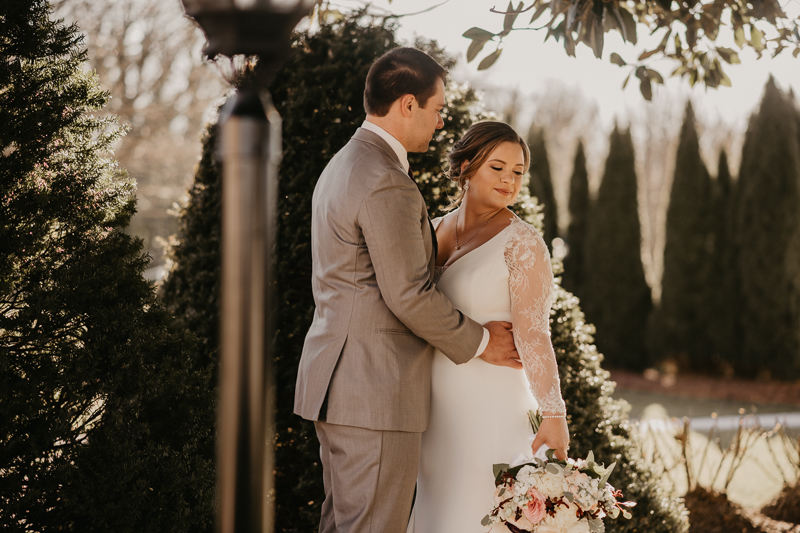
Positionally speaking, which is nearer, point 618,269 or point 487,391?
point 487,391

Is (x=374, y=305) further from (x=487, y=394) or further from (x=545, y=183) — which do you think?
(x=545, y=183)

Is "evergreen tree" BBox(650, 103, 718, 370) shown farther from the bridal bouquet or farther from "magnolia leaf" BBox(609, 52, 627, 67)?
the bridal bouquet

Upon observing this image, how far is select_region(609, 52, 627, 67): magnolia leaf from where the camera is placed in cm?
421

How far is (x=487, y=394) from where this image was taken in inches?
114

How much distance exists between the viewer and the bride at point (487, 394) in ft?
9.24

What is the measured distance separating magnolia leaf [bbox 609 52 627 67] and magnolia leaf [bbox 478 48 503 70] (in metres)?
0.76

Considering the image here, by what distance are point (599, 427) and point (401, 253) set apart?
6.65 feet

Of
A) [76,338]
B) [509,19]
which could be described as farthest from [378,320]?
[509,19]

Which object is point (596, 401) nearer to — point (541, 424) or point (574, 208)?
point (541, 424)

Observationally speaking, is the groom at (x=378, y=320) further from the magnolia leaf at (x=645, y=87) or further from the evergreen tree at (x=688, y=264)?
the evergreen tree at (x=688, y=264)

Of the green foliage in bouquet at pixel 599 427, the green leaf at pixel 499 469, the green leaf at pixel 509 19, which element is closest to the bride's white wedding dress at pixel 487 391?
the green leaf at pixel 499 469

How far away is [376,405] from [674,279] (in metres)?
12.8

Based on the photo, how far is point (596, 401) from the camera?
396cm

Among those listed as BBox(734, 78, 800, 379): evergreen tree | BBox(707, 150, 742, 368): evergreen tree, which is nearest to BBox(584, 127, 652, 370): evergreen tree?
BBox(707, 150, 742, 368): evergreen tree
